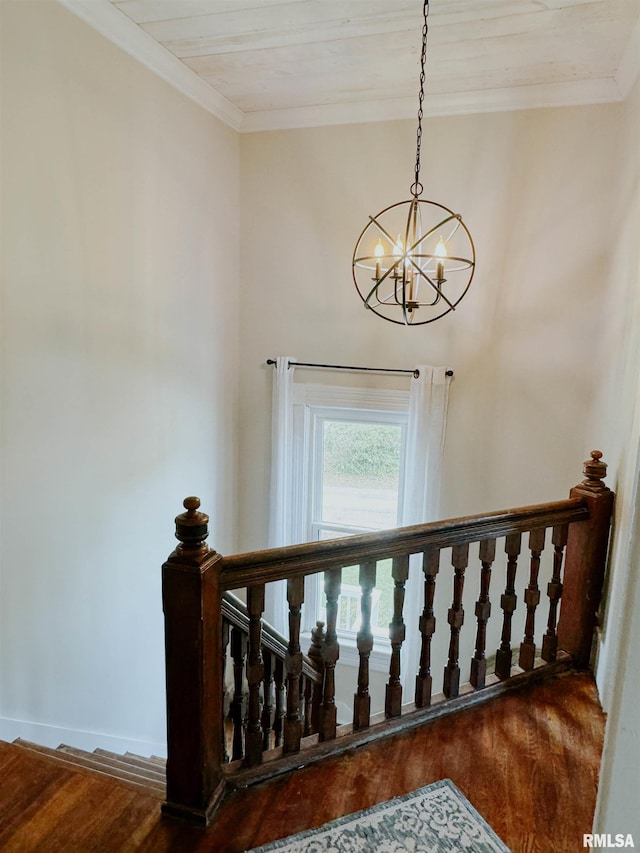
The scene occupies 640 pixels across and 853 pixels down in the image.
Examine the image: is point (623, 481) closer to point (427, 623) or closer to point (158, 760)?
point (427, 623)

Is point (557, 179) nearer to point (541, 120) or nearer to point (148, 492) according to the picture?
point (541, 120)

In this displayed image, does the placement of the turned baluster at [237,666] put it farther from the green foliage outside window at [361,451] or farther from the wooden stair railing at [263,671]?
the green foliage outside window at [361,451]

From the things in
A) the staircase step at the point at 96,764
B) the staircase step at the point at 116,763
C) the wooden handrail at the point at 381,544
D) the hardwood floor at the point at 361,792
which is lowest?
the staircase step at the point at 116,763

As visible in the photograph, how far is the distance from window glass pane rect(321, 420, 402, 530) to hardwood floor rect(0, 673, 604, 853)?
2081mm

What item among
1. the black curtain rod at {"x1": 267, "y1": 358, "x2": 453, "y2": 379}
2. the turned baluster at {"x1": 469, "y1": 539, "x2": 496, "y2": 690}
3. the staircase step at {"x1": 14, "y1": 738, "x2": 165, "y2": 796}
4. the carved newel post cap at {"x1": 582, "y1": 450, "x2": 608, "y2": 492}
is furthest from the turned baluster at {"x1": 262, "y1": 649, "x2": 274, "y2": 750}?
the black curtain rod at {"x1": 267, "y1": 358, "x2": 453, "y2": 379}

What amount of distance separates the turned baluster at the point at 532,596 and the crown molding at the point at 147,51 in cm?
291

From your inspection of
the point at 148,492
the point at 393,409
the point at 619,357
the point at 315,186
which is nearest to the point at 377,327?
the point at 393,409

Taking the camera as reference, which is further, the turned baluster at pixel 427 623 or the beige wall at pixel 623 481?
the turned baluster at pixel 427 623

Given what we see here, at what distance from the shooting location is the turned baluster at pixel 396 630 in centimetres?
183

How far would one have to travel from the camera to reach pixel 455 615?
202 centimetres

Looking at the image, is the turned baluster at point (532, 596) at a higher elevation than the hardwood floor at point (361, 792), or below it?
higher

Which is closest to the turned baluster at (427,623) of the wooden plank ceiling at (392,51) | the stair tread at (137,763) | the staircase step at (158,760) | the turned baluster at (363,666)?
the turned baluster at (363,666)

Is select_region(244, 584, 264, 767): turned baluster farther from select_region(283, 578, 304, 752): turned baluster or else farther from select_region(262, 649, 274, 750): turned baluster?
select_region(262, 649, 274, 750): turned baluster

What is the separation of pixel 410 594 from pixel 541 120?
10.3 feet
